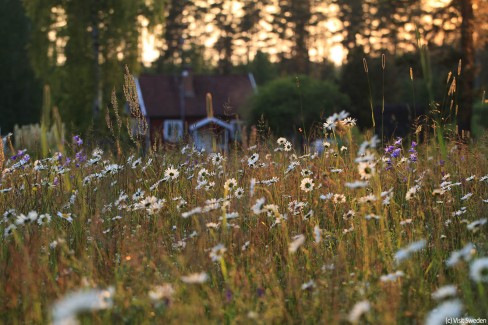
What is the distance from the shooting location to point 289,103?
81.7ft

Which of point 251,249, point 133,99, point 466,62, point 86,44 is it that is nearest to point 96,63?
point 86,44

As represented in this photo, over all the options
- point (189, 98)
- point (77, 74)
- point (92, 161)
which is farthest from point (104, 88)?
point (92, 161)

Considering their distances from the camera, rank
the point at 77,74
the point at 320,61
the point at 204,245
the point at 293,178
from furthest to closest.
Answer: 1. the point at 320,61
2. the point at 77,74
3. the point at 293,178
4. the point at 204,245

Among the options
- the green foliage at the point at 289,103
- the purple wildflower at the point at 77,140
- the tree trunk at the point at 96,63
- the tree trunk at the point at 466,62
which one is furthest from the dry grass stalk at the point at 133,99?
the green foliage at the point at 289,103

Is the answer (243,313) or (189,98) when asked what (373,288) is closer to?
(243,313)

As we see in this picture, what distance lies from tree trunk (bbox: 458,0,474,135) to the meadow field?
11.9m

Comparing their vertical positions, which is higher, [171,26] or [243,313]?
[171,26]

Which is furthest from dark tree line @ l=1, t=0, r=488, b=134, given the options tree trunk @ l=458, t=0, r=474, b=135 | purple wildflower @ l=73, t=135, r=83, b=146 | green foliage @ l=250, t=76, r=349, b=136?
purple wildflower @ l=73, t=135, r=83, b=146

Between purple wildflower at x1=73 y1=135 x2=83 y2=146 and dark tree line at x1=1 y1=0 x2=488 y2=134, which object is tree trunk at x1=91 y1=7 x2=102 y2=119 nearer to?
dark tree line at x1=1 y1=0 x2=488 y2=134

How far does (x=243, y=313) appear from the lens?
2.57 meters

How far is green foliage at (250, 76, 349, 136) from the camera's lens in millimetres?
24875

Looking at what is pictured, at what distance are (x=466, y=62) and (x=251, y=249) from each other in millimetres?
14787

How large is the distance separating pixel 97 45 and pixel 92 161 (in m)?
17.0

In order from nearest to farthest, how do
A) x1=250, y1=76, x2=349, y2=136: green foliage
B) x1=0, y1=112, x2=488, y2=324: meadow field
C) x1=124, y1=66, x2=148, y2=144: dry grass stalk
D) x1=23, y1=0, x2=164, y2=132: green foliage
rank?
x1=0, y1=112, x2=488, y2=324: meadow field, x1=124, y1=66, x2=148, y2=144: dry grass stalk, x1=23, y1=0, x2=164, y2=132: green foliage, x1=250, y1=76, x2=349, y2=136: green foliage
